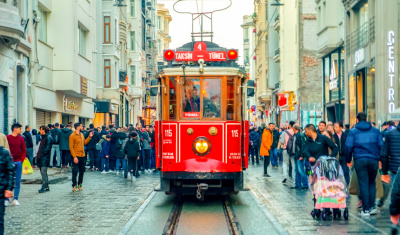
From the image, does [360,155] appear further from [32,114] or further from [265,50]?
[265,50]

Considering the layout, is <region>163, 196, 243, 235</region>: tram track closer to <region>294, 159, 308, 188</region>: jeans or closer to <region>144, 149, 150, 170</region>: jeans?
<region>294, 159, 308, 188</region>: jeans

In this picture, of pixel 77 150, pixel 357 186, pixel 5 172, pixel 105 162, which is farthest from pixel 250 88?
pixel 105 162

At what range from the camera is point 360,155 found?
11156 millimetres

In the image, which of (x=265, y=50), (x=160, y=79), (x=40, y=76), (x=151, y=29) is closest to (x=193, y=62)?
(x=160, y=79)

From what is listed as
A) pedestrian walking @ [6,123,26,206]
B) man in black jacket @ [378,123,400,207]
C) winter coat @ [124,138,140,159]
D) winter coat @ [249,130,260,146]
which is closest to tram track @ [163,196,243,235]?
man in black jacket @ [378,123,400,207]

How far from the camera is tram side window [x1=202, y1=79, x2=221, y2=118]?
1327 centimetres

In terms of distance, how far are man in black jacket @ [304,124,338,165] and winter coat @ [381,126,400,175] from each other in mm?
1325

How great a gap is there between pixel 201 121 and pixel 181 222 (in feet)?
A: 9.53

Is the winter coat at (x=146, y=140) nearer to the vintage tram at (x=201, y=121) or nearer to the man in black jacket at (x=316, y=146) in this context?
the vintage tram at (x=201, y=121)

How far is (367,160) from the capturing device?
11.1 metres

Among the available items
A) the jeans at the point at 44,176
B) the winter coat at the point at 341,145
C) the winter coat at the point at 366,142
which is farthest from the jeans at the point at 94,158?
the winter coat at the point at 366,142

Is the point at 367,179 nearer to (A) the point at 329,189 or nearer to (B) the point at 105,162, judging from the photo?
(A) the point at 329,189

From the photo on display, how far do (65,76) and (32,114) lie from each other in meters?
4.96

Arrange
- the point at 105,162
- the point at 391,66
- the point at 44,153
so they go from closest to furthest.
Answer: the point at 44,153, the point at 391,66, the point at 105,162
